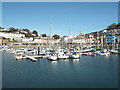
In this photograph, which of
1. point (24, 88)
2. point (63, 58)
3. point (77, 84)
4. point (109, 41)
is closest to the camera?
point (24, 88)

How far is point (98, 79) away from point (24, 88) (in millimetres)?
4498

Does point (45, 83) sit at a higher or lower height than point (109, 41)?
lower

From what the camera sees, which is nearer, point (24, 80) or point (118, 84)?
point (118, 84)

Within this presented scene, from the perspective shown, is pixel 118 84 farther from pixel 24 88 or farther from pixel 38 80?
pixel 24 88

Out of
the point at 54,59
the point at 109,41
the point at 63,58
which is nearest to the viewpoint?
the point at 54,59

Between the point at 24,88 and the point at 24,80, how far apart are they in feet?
4.75

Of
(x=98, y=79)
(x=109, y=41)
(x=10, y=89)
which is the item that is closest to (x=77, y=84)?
(x=98, y=79)

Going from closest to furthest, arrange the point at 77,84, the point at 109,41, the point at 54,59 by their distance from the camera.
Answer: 1. the point at 77,84
2. the point at 54,59
3. the point at 109,41

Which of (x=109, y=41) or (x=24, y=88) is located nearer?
(x=24, y=88)

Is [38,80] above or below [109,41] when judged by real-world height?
below

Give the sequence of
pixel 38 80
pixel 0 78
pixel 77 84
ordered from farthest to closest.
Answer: pixel 0 78 < pixel 38 80 < pixel 77 84

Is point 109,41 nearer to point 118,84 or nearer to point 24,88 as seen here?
point 118,84

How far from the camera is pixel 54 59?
1559 centimetres

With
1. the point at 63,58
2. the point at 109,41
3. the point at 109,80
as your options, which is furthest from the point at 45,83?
the point at 109,41
